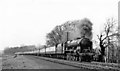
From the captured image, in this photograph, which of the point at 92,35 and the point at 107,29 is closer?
the point at 107,29

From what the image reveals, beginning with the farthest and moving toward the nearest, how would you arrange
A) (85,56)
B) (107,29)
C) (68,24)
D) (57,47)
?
(68,24) → (107,29) → (57,47) → (85,56)

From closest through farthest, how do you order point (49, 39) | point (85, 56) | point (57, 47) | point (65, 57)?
point (85, 56) → point (65, 57) → point (57, 47) → point (49, 39)

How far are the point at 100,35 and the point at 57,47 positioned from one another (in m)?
11.2

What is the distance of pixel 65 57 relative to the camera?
1502 inches

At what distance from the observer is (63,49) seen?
38.9 meters

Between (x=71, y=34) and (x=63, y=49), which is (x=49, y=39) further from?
(x=63, y=49)

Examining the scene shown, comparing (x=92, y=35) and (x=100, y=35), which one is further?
(x=92, y=35)

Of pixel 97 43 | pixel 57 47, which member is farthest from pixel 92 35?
pixel 57 47

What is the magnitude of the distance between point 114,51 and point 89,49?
13949mm

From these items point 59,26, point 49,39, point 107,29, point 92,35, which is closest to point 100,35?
point 107,29

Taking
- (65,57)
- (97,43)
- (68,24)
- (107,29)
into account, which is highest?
(68,24)

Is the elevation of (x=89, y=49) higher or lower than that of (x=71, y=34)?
lower

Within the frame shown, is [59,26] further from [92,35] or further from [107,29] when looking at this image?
[107,29]

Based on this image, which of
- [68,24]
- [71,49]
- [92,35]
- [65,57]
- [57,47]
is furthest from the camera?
[68,24]
